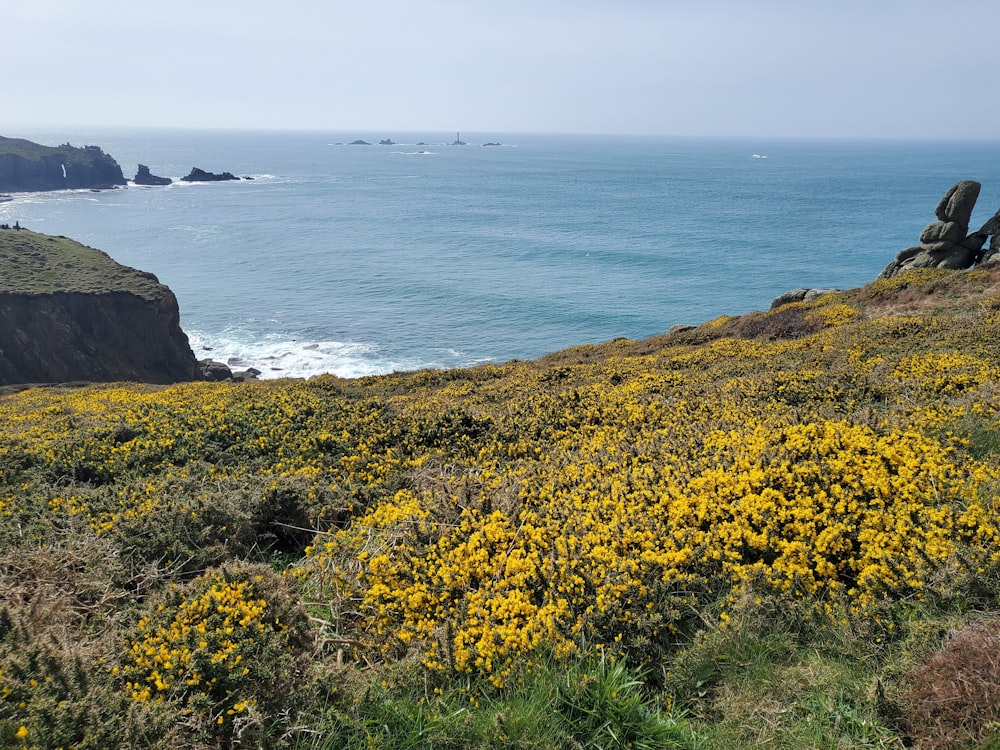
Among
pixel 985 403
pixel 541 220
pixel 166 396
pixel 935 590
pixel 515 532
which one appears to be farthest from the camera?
pixel 541 220

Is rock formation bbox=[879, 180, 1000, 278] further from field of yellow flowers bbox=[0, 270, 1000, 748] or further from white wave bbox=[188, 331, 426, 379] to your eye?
white wave bbox=[188, 331, 426, 379]

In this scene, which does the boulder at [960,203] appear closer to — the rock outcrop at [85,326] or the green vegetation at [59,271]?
the rock outcrop at [85,326]

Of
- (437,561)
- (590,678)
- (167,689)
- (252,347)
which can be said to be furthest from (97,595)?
(252,347)

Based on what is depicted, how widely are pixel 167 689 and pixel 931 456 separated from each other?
838 centimetres

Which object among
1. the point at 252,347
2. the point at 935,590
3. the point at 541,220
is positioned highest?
the point at 541,220

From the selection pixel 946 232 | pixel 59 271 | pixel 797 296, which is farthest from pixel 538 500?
pixel 59 271

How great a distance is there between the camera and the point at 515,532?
22.7ft

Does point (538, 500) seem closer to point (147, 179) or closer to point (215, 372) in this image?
point (215, 372)

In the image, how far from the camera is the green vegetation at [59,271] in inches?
1988

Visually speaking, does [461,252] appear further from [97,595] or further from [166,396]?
[97,595]

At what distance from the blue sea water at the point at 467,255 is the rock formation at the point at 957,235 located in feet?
80.3

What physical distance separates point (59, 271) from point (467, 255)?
46.6 m

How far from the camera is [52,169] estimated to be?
159m

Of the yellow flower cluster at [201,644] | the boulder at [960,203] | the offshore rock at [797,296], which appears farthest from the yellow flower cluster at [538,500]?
the boulder at [960,203]
